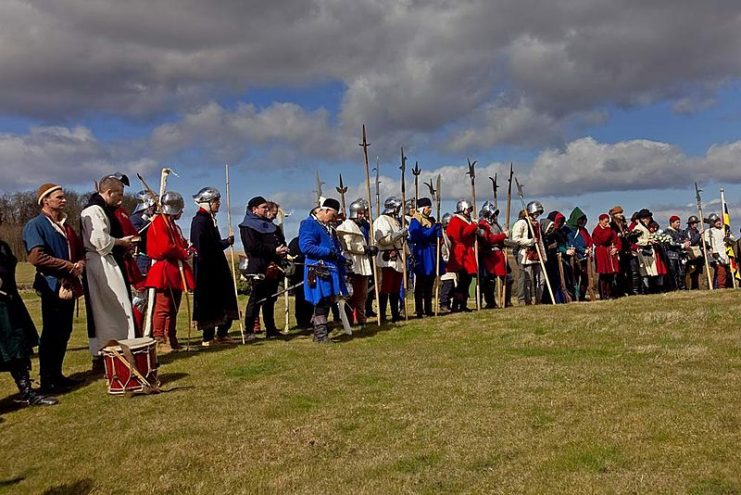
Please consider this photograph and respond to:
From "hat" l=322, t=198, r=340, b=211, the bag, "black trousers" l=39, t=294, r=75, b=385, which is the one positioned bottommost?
"black trousers" l=39, t=294, r=75, b=385

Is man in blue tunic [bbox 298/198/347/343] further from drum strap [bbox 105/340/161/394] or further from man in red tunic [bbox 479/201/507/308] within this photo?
man in red tunic [bbox 479/201/507/308]

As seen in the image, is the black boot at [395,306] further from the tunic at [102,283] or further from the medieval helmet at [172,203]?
the tunic at [102,283]

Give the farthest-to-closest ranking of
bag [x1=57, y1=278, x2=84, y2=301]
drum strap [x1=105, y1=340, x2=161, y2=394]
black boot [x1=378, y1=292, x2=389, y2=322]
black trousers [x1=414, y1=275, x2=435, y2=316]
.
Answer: black trousers [x1=414, y1=275, x2=435, y2=316] < black boot [x1=378, y1=292, x2=389, y2=322] < bag [x1=57, y1=278, x2=84, y2=301] < drum strap [x1=105, y1=340, x2=161, y2=394]

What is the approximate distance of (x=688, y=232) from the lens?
17625mm

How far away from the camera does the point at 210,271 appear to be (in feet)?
33.5

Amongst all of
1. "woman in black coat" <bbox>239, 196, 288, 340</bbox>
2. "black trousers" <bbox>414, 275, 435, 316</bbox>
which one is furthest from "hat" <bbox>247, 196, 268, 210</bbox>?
"black trousers" <bbox>414, 275, 435, 316</bbox>

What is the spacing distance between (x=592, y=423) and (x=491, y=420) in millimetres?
794

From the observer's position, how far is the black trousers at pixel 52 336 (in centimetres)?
750

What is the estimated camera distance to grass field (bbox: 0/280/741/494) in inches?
184

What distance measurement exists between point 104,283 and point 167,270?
4.77 feet

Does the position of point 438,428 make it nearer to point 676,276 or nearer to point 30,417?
point 30,417

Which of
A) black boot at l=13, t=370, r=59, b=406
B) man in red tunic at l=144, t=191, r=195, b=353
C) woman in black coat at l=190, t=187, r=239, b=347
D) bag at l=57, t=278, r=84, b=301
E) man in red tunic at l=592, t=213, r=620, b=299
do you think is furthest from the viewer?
man in red tunic at l=592, t=213, r=620, b=299

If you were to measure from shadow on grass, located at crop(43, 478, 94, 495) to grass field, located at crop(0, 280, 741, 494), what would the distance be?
0.05 ft

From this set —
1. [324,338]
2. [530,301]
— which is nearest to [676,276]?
[530,301]
